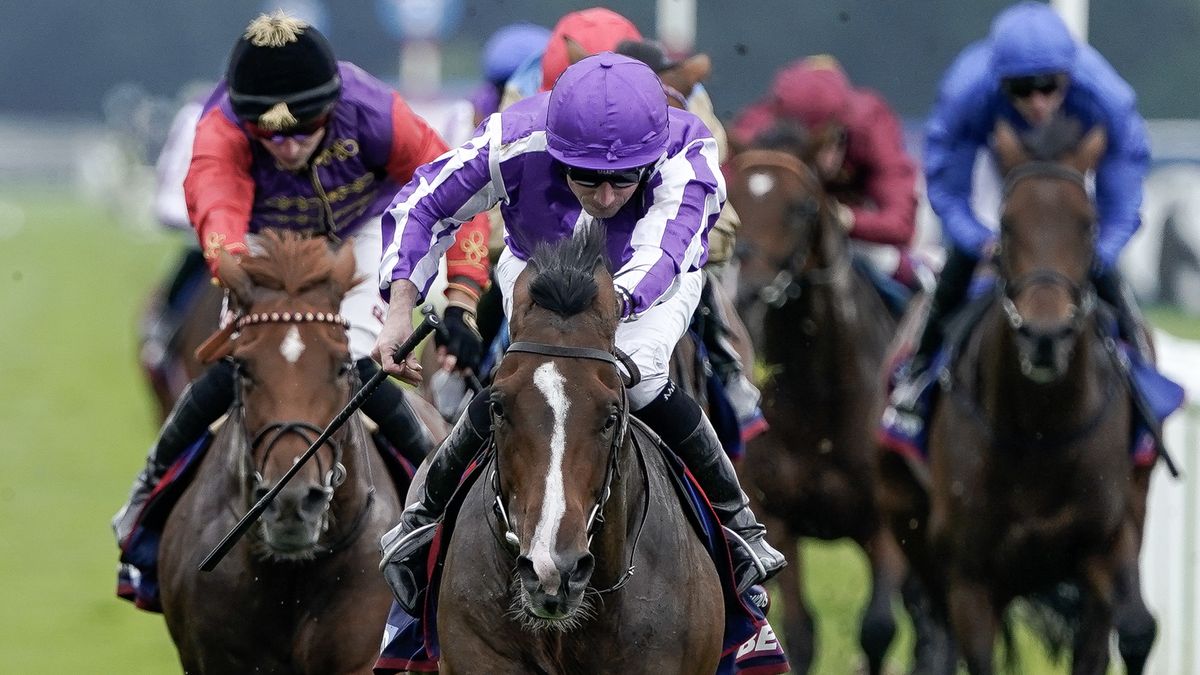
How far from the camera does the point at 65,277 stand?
32.2 metres

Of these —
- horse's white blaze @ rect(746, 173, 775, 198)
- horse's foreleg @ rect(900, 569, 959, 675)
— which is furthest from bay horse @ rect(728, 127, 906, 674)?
horse's foreleg @ rect(900, 569, 959, 675)

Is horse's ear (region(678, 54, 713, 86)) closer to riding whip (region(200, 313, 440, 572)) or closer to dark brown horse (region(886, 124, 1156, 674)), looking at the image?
dark brown horse (region(886, 124, 1156, 674))

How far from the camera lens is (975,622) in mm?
7148

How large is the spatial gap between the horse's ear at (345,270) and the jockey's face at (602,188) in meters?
1.02

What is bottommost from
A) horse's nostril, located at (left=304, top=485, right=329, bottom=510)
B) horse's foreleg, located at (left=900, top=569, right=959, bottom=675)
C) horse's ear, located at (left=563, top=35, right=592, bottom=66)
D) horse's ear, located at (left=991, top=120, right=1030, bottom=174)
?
horse's foreleg, located at (left=900, top=569, right=959, bottom=675)

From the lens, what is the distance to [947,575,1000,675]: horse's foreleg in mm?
7113

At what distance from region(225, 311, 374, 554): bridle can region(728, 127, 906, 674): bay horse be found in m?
2.94

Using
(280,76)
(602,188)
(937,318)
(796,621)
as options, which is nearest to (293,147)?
(280,76)

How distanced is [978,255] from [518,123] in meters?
2.98

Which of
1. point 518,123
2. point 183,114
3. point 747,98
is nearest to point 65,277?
point 747,98

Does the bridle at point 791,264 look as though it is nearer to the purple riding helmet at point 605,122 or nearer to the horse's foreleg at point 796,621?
the horse's foreleg at point 796,621

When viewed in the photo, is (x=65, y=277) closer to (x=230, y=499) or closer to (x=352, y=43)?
(x=352, y=43)

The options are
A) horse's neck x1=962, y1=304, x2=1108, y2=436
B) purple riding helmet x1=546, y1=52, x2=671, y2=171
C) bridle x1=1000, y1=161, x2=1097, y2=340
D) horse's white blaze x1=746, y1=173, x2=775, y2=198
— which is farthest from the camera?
horse's white blaze x1=746, y1=173, x2=775, y2=198

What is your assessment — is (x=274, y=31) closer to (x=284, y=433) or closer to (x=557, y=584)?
(x=284, y=433)
